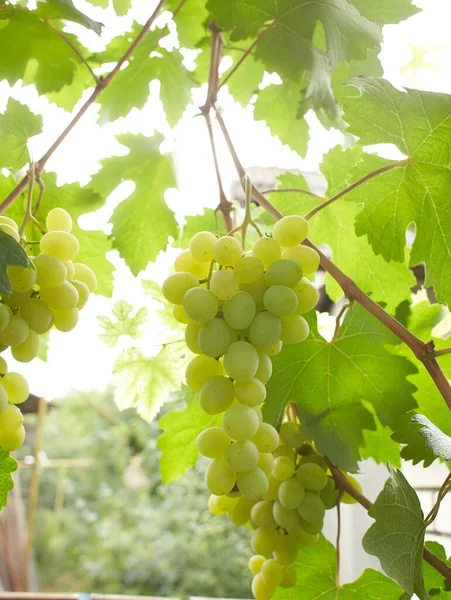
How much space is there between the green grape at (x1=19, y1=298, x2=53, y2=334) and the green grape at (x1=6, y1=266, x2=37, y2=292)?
0.08ft

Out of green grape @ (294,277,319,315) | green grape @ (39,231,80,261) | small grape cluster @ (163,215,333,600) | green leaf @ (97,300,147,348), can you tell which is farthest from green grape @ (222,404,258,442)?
green leaf @ (97,300,147,348)

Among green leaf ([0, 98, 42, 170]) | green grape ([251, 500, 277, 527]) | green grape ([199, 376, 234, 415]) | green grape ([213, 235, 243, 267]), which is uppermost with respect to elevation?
green leaf ([0, 98, 42, 170])

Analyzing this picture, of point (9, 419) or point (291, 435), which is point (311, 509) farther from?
point (9, 419)

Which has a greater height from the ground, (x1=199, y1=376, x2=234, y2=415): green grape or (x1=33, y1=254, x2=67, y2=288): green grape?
(x1=33, y1=254, x2=67, y2=288): green grape

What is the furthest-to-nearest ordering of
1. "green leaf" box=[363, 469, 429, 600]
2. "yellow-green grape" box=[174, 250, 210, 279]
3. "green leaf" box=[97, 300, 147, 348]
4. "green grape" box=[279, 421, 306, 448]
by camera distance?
"green leaf" box=[97, 300, 147, 348]
"green grape" box=[279, 421, 306, 448]
"yellow-green grape" box=[174, 250, 210, 279]
"green leaf" box=[363, 469, 429, 600]

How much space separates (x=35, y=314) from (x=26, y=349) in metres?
0.03

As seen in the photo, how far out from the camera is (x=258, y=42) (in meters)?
0.70

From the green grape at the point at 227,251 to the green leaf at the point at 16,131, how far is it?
0.29 metres

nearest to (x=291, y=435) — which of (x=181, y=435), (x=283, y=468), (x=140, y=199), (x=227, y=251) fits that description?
(x=283, y=468)

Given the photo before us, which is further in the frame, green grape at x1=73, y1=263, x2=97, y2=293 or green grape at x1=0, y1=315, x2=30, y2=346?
green grape at x1=73, y1=263, x2=97, y2=293

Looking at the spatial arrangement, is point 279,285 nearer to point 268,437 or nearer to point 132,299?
point 268,437

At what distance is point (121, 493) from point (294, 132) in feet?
15.8

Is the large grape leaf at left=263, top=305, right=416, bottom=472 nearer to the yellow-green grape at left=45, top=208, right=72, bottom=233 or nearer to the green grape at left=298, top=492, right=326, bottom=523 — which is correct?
the green grape at left=298, top=492, right=326, bottom=523

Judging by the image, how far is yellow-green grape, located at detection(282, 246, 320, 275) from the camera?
0.52 m
